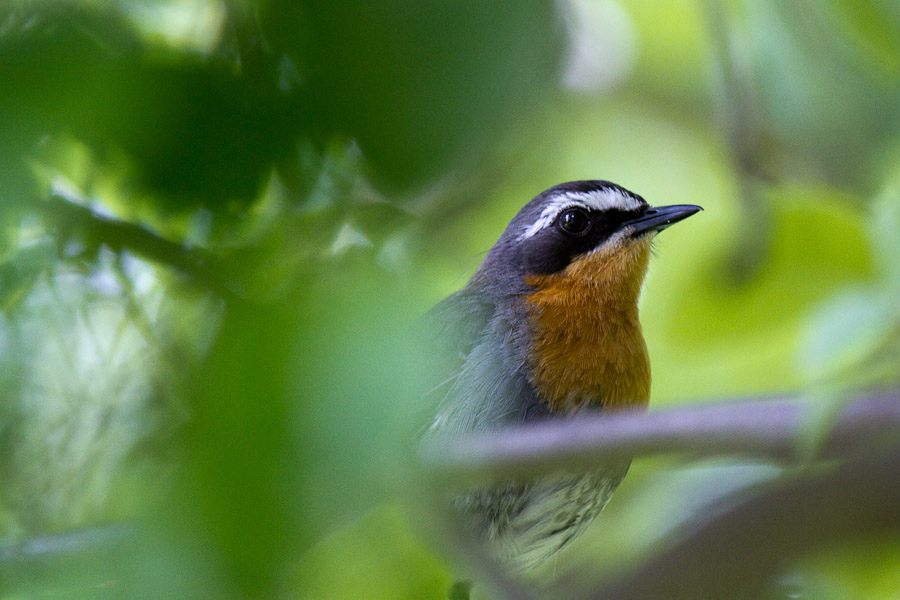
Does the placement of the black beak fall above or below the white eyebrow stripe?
below

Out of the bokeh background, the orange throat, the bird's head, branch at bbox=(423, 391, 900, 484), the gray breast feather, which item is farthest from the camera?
the bird's head

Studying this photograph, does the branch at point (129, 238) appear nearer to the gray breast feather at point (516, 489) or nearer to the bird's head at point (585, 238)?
the gray breast feather at point (516, 489)

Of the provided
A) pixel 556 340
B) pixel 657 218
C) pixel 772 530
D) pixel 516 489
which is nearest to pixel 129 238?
pixel 516 489

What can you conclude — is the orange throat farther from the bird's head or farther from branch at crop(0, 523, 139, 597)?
branch at crop(0, 523, 139, 597)

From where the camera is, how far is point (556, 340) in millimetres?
2344

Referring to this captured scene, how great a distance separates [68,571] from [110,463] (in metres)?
0.10

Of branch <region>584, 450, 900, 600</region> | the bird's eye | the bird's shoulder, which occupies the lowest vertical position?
branch <region>584, 450, 900, 600</region>

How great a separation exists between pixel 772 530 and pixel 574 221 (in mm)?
1111

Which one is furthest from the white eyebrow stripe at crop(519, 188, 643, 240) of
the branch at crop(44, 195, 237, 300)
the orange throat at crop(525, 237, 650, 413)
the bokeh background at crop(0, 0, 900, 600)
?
the branch at crop(44, 195, 237, 300)

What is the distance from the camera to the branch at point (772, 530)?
2262 mm

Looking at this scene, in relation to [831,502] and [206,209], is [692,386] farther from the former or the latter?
[206,209]

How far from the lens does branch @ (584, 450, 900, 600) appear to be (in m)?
2.26

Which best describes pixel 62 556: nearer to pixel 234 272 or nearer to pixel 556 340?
pixel 234 272

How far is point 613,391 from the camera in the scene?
228cm
